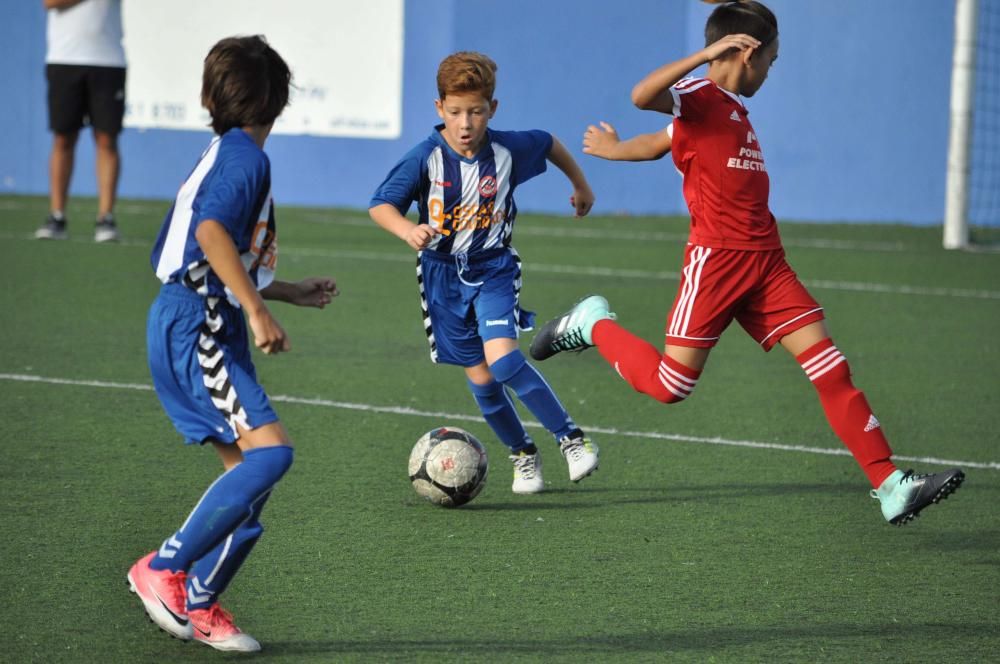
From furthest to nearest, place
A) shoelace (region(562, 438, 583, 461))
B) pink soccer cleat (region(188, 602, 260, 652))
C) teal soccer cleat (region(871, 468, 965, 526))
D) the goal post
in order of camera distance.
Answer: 1. the goal post
2. shoelace (region(562, 438, 583, 461))
3. teal soccer cleat (region(871, 468, 965, 526))
4. pink soccer cleat (region(188, 602, 260, 652))

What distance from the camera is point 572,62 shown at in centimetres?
1658

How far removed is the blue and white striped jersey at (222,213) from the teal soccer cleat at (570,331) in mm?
2096

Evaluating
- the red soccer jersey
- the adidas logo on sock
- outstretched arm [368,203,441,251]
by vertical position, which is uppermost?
the red soccer jersey

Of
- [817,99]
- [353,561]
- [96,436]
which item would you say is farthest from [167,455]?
[817,99]

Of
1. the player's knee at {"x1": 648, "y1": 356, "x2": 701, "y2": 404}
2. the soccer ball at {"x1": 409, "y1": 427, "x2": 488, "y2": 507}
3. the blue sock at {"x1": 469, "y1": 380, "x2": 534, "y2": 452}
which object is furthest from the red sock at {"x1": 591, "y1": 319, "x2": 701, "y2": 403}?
the soccer ball at {"x1": 409, "y1": 427, "x2": 488, "y2": 507}

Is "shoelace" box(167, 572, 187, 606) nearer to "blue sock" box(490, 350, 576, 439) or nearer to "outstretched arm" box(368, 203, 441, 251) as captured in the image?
"outstretched arm" box(368, 203, 441, 251)

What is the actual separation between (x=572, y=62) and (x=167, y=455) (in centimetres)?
1162

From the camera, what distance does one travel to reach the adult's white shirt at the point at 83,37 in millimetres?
12164

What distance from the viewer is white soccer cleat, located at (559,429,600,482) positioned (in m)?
5.21

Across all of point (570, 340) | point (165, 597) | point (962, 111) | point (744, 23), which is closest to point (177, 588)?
point (165, 597)

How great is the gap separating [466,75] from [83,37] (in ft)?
25.9

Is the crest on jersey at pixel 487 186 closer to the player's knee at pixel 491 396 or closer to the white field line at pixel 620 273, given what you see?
the player's knee at pixel 491 396

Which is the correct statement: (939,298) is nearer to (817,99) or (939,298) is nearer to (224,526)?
(817,99)

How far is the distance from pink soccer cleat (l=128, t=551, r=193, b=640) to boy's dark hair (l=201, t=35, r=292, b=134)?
1034 mm
